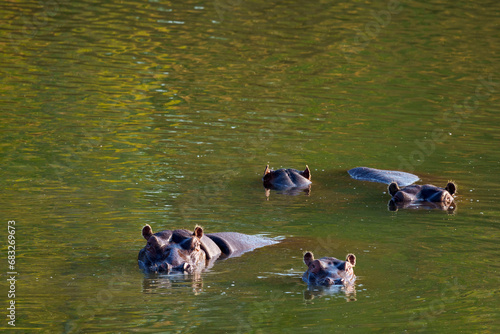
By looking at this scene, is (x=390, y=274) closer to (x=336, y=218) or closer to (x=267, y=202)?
(x=336, y=218)

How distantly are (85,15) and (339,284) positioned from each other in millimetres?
25889

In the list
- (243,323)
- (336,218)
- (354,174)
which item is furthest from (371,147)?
(243,323)

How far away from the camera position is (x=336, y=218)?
46.5 ft

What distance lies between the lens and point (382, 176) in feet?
55.8

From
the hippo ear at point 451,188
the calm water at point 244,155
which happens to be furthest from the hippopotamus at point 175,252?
the hippo ear at point 451,188

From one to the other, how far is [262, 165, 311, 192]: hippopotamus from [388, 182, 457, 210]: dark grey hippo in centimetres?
182

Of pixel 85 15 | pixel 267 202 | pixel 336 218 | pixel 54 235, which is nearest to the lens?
pixel 54 235

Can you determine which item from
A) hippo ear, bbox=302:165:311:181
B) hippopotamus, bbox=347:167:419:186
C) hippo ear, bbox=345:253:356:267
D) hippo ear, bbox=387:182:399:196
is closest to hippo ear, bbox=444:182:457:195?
hippo ear, bbox=387:182:399:196

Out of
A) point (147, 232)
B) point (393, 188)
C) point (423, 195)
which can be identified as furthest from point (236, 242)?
point (423, 195)

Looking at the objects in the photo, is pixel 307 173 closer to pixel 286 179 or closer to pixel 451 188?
pixel 286 179

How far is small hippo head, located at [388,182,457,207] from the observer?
15.2 meters

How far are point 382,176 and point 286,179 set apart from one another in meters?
2.01

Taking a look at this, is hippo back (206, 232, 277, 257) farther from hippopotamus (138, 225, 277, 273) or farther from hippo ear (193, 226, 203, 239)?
hippo ear (193, 226, 203, 239)

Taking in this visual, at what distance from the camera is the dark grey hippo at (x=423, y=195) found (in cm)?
1518
